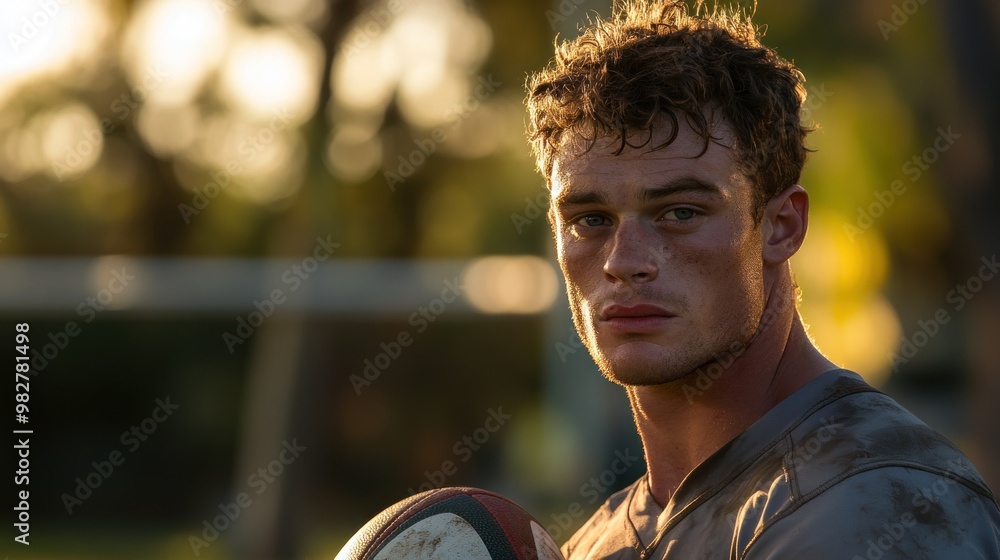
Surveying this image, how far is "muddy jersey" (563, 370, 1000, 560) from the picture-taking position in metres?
2.00

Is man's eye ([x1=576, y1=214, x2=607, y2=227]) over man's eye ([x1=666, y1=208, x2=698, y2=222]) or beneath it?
over

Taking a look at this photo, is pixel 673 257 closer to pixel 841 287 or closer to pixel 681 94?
pixel 681 94

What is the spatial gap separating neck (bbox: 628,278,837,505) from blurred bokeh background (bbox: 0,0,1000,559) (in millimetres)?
7358

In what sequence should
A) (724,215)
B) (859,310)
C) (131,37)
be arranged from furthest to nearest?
(131,37)
(859,310)
(724,215)

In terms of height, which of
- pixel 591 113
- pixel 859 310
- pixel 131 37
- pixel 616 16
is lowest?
pixel 859 310

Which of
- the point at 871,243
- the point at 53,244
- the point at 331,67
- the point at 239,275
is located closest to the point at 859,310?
the point at 871,243

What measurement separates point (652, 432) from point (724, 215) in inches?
22.3

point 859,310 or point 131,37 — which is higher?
point 131,37

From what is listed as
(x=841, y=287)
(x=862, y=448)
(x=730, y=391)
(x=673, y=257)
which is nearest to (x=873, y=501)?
(x=862, y=448)

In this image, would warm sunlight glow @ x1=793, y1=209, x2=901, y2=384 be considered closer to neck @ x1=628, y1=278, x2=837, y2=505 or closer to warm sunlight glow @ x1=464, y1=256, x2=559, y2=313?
warm sunlight glow @ x1=464, y1=256, x2=559, y2=313

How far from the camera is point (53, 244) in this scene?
787 inches

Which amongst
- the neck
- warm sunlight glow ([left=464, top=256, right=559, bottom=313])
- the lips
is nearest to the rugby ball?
the neck

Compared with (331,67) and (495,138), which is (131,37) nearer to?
(331,67)

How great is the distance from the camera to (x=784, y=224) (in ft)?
9.04
